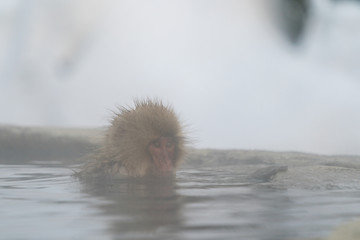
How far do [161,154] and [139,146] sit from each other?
0.21m

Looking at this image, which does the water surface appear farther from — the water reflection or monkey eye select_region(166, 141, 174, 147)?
monkey eye select_region(166, 141, 174, 147)

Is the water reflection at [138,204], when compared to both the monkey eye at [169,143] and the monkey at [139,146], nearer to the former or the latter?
the monkey at [139,146]

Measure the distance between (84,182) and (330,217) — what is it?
247 cm

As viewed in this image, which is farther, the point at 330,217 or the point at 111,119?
the point at 111,119

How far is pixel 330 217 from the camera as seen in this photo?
2.63 m

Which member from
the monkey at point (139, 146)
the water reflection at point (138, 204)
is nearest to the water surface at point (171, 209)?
the water reflection at point (138, 204)

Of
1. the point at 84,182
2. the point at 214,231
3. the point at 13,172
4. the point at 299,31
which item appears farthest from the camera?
the point at 299,31

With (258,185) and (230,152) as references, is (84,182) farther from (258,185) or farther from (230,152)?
(230,152)

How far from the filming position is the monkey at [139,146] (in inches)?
207

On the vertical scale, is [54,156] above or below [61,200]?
above

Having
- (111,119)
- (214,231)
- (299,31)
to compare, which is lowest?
(214,231)

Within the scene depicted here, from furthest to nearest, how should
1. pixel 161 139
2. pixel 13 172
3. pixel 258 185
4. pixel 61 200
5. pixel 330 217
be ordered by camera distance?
pixel 13 172 < pixel 161 139 < pixel 258 185 < pixel 61 200 < pixel 330 217

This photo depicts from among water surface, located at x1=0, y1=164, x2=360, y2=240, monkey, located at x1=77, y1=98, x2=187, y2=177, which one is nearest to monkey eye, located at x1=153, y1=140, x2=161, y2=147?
monkey, located at x1=77, y1=98, x2=187, y2=177

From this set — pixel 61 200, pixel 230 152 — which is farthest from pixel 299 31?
pixel 61 200
